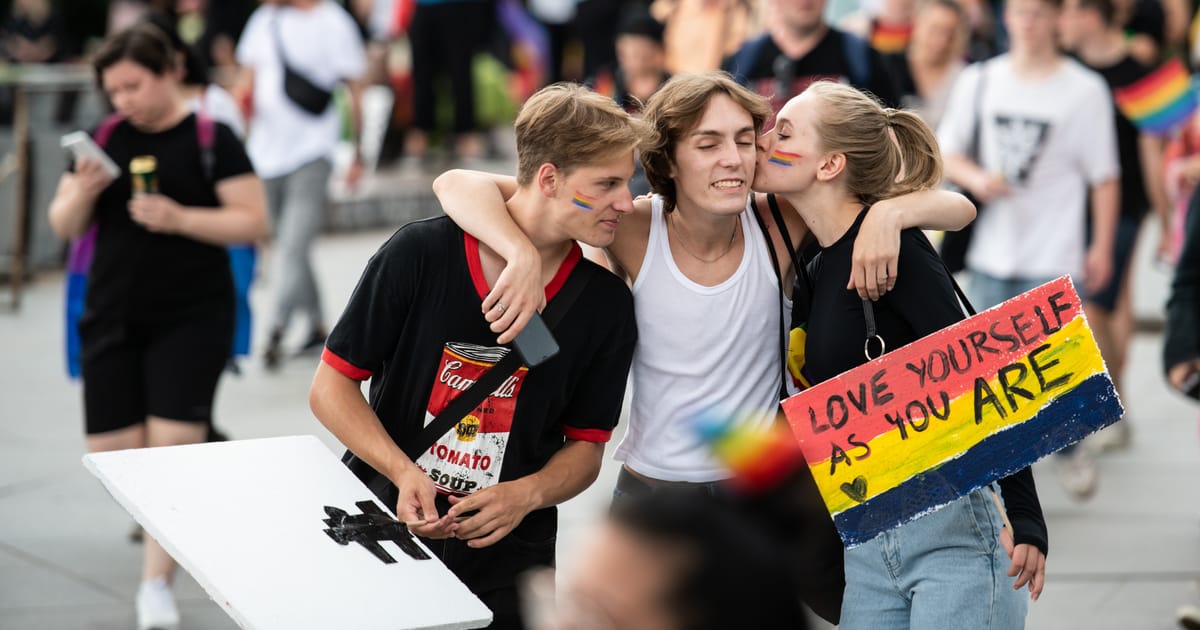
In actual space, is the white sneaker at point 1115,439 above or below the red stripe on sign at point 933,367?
below

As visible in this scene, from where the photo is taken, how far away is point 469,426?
3359mm

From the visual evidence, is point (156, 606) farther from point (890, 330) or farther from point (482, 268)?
point (890, 330)

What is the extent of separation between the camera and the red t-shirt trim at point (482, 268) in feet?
10.8

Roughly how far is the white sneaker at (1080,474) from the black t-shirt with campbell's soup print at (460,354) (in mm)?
4004

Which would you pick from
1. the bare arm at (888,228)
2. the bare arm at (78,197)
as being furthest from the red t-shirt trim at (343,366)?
the bare arm at (78,197)

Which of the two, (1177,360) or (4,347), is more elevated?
(1177,360)

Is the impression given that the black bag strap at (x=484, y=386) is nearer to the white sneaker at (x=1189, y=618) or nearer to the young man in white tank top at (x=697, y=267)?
the young man in white tank top at (x=697, y=267)

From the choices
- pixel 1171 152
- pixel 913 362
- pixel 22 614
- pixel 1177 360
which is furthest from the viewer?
pixel 1171 152

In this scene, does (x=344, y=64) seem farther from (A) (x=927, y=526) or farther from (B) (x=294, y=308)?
(A) (x=927, y=526)

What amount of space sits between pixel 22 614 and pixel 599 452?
2.74m

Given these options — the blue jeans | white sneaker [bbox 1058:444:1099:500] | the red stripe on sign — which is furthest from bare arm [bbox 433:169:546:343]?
white sneaker [bbox 1058:444:1099:500]

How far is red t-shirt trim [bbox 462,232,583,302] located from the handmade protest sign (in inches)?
26.6

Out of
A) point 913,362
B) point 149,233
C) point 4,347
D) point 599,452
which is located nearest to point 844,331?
point 913,362

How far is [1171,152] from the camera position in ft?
27.7
